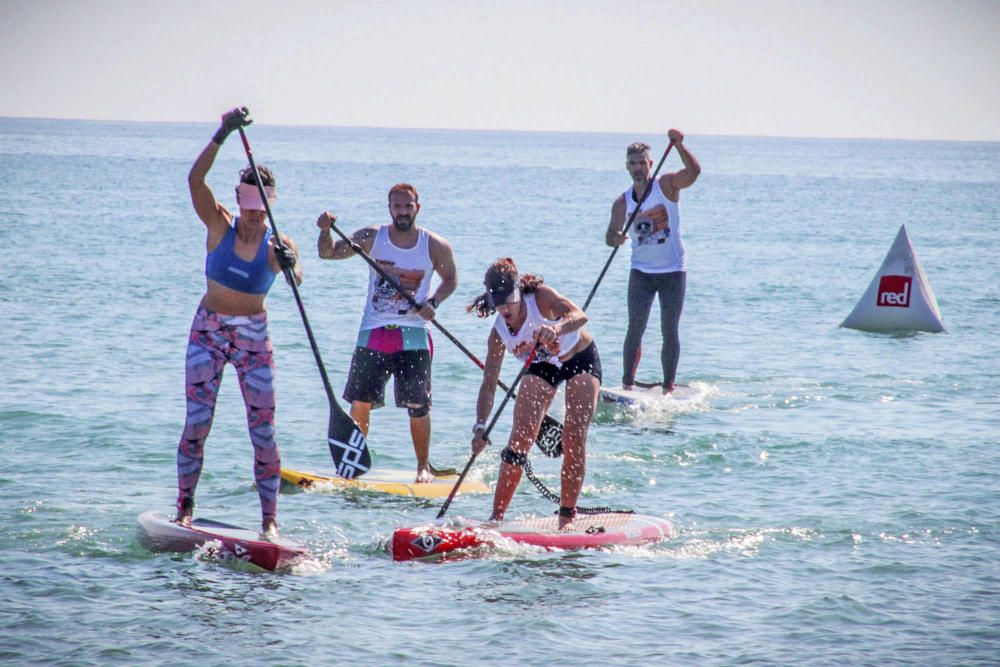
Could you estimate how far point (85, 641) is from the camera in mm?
6254

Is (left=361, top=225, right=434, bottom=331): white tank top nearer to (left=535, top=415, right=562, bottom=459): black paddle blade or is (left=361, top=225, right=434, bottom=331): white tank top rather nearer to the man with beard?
the man with beard

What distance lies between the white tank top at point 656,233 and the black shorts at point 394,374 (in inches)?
130

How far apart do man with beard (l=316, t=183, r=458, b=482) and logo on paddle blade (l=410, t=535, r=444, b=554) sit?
163cm

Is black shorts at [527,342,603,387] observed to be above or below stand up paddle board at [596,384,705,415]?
above

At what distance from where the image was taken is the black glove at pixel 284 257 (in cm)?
697

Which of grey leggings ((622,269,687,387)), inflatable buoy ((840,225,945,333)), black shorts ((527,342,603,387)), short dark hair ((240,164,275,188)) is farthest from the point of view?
inflatable buoy ((840,225,945,333))

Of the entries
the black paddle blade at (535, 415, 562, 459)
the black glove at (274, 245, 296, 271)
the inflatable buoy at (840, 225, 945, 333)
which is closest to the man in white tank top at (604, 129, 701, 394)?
the black paddle blade at (535, 415, 562, 459)

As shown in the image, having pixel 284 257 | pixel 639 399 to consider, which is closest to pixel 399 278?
pixel 284 257

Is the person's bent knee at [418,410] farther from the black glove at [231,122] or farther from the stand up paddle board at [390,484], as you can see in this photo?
the black glove at [231,122]

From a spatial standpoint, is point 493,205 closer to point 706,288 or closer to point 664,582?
point 706,288

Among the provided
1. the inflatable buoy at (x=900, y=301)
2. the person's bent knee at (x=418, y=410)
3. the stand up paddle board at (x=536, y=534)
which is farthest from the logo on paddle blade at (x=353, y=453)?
the inflatable buoy at (x=900, y=301)

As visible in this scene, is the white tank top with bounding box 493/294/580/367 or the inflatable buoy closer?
the white tank top with bounding box 493/294/580/367

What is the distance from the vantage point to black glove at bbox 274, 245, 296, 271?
6.97 meters

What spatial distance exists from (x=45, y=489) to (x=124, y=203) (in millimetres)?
41051
